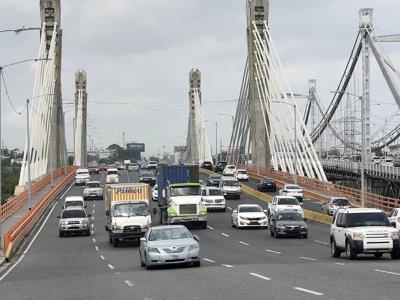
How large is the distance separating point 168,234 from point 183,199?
74.7ft

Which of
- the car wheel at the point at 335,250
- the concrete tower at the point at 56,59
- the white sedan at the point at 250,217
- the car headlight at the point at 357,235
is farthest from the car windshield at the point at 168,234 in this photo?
the concrete tower at the point at 56,59

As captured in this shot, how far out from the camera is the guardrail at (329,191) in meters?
58.6

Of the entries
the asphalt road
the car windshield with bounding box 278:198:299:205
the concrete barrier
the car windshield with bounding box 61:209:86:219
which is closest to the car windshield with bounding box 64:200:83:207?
the car windshield with bounding box 61:209:86:219

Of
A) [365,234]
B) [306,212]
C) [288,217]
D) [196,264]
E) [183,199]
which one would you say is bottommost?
[306,212]

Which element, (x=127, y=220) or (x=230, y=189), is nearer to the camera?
(x=127, y=220)

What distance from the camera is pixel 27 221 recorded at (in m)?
53.0

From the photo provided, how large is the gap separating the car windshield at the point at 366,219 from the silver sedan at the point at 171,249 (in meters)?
5.33

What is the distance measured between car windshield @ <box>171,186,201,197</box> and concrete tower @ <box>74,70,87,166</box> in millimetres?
120180

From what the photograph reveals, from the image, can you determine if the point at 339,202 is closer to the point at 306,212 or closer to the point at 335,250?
the point at 306,212

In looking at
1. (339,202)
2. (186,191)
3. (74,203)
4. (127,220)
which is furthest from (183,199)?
(339,202)

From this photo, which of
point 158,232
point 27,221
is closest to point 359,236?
point 158,232

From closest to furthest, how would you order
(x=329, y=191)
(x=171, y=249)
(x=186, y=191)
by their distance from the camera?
1. (x=171, y=249)
2. (x=186, y=191)
3. (x=329, y=191)

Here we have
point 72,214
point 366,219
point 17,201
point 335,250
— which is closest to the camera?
point 366,219

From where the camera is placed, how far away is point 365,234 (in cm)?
2766
